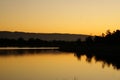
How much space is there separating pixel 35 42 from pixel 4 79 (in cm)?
15809

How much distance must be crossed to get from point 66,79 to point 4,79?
181 inches

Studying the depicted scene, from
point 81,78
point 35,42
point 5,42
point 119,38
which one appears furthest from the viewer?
point 35,42

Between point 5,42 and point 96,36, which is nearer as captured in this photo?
point 96,36

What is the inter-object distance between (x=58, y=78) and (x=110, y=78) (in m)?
4.28

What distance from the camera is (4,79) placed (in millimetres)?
23594

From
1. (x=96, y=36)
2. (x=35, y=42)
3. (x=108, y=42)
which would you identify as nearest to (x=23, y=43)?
(x=35, y=42)

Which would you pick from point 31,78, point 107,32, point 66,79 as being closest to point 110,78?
point 66,79

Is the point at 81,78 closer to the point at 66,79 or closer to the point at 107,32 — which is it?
the point at 66,79

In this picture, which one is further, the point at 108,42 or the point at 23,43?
the point at 23,43

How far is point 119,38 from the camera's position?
88875 millimetres

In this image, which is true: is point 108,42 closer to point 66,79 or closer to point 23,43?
point 66,79

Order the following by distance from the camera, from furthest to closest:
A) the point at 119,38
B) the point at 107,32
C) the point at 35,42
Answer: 1. the point at 35,42
2. the point at 107,32
3. the point at 119,38

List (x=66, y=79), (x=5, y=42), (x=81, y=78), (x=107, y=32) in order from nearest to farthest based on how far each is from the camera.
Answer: (x=66, y=79), (x=81, y=78), (x=107, y=32), (x=5, y=42)

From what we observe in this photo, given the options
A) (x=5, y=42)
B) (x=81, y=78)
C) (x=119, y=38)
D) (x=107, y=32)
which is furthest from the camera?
(x=5, y=42)
